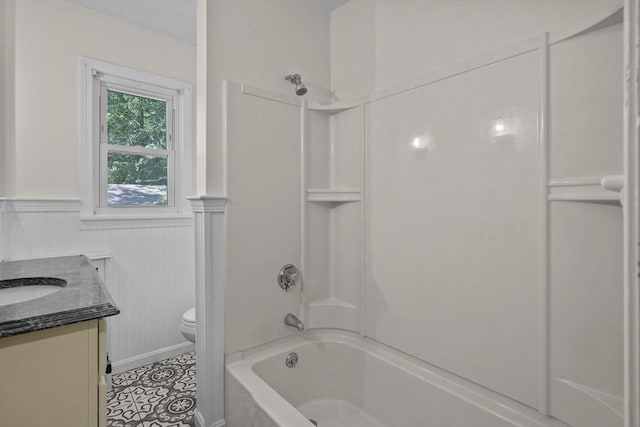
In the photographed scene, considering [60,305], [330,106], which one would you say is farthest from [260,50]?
[60,305]

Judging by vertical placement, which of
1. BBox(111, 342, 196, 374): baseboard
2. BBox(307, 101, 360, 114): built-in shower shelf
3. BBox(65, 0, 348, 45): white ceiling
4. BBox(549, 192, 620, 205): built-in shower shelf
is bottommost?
BBox(111, 342, 196, 374): baseboard

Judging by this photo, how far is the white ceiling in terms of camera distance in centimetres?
205

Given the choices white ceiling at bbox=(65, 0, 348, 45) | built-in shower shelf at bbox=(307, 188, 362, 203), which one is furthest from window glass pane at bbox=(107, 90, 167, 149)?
built-in shower shelf at bbox=(307, 188, 362, 203)

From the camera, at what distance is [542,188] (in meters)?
1.19

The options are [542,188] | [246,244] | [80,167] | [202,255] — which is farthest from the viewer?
[80,167]

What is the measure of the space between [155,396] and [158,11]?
2519mm

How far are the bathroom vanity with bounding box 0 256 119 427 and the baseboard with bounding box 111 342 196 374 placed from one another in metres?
1.45

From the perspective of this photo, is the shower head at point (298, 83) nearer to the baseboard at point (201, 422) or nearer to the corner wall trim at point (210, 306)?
the corner wall trim at point (210, 306)

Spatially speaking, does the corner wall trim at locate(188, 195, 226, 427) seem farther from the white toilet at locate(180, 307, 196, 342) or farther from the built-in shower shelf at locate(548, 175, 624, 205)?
the built-in shower shelf at locate(548, 175, 624, 205)

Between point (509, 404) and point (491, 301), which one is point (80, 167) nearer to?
point (491, 301)

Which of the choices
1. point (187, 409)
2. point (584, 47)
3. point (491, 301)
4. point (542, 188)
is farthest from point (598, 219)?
point (187, 409)

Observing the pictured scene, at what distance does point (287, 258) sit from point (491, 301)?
1.06 m

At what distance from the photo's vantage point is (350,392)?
5.98 ft

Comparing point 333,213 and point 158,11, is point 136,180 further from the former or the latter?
point 333,213
